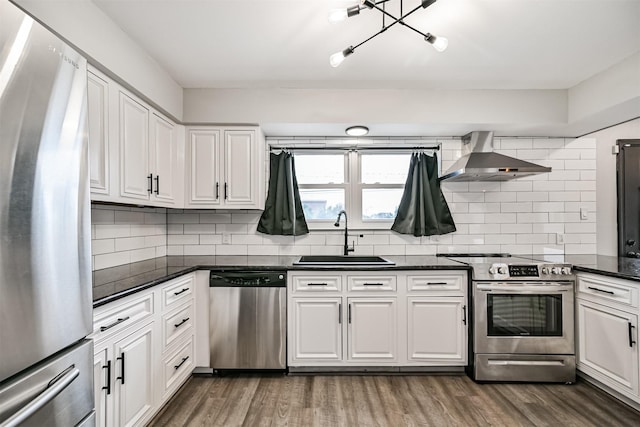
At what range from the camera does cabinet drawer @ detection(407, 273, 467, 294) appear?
105 inches

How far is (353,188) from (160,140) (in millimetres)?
1811

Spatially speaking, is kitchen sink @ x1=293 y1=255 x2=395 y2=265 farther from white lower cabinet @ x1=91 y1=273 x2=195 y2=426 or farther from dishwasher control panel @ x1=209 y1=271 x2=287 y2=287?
white lower cabinet @ x1=91 y1=273 x2=195 y2=426

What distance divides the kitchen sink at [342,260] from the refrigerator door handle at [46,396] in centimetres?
174

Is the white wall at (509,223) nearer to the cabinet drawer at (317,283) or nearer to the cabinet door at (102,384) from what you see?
the cabinet drawer at (317,283)

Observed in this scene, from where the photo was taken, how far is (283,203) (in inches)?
128

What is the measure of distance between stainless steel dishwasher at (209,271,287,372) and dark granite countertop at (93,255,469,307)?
156 millimetres

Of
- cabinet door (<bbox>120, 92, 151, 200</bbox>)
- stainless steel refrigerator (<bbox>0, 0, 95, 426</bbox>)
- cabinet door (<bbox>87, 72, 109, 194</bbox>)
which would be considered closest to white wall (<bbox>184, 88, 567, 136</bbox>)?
cabinet door (<bbox>120, 92, 151, 200</bbox>)

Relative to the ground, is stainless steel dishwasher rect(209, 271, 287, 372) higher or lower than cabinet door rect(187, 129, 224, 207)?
lower

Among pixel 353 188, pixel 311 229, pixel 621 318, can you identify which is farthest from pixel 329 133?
pixel 621 318

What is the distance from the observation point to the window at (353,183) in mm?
3361

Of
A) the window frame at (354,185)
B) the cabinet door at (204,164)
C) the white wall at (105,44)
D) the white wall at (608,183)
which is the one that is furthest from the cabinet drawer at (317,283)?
the white wall at (608,183)

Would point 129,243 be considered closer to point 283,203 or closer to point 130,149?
point 130,149

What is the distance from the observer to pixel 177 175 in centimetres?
287

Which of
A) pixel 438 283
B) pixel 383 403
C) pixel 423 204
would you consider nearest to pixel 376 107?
pixel 423 204
